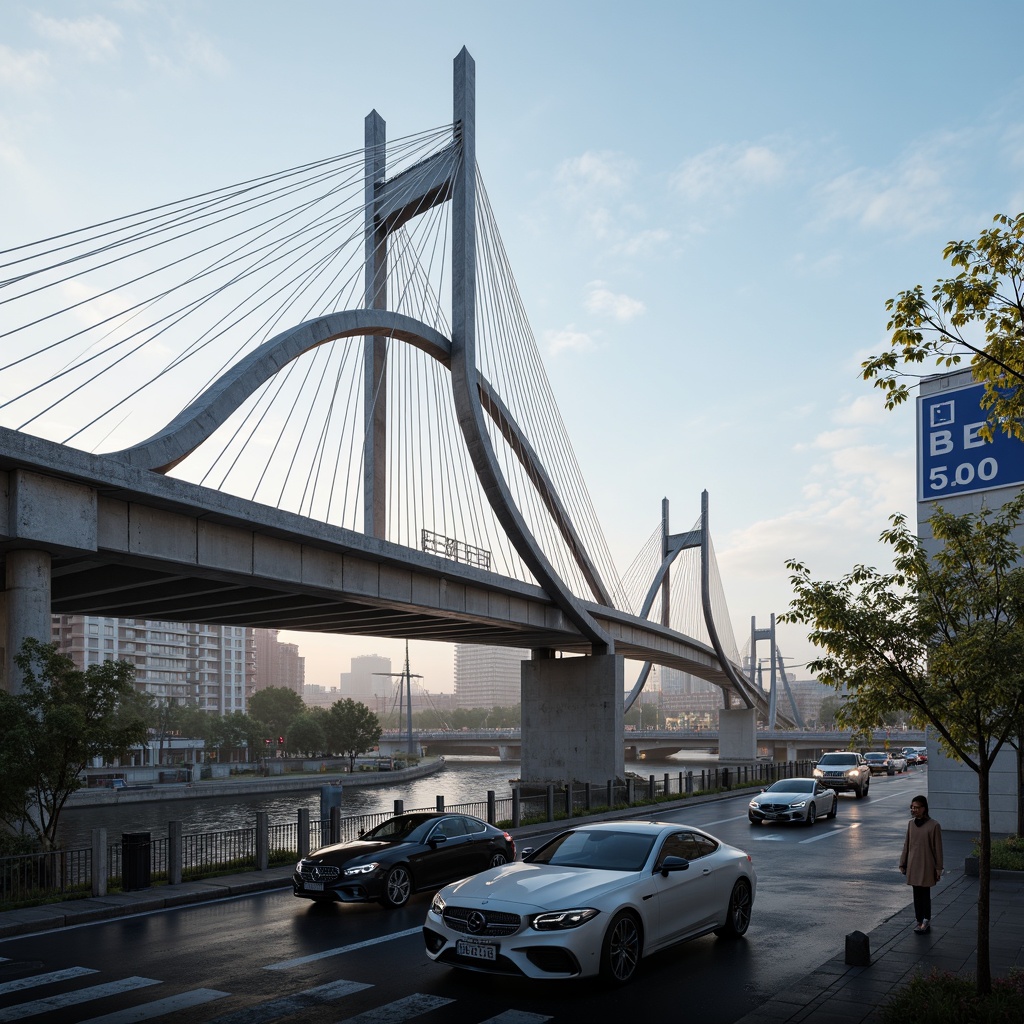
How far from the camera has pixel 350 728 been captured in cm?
10019

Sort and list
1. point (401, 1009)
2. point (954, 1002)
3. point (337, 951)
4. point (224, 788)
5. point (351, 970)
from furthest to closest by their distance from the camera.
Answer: point (224, 788) → point (337, 951) → point (351, 970) → point (401, 1009) → point (954, 1002)

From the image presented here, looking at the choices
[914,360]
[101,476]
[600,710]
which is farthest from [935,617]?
[600,710]

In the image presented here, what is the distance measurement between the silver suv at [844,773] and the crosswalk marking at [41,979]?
102ft

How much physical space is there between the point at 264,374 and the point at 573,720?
82.6 feet

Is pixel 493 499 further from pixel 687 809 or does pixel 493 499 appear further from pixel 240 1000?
pixel 240 1000

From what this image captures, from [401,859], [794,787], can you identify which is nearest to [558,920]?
[401,859]

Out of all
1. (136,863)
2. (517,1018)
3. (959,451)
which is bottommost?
(136,863)

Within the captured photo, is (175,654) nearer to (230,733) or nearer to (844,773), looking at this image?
(230,733)

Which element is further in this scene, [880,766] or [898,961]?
[880,766]

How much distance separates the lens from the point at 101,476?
18.0 m

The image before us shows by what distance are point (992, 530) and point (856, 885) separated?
849 cm

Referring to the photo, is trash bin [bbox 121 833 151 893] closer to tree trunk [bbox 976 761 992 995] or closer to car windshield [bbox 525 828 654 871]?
car windshield [bbox 525 828 654 871]

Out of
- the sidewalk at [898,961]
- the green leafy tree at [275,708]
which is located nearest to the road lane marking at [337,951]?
the sidewalk at [898,961]

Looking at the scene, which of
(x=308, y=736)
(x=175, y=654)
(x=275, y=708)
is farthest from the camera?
(x=175, y=654)
